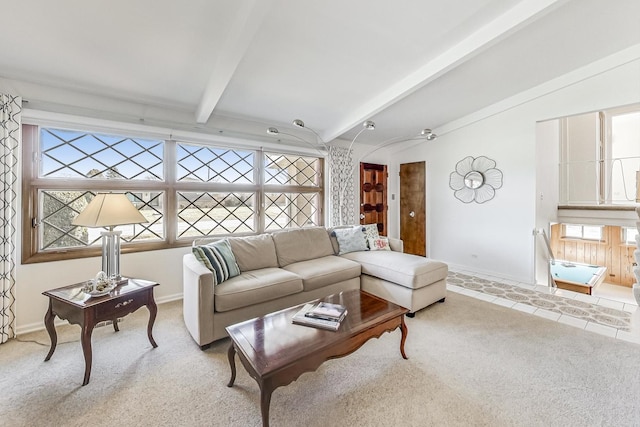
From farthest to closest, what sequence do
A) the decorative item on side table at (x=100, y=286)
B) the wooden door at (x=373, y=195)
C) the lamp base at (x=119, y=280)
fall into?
the wooden door at (x=373, y=195) → the lamp base at (x=119, y=280) → the decorative item on side table at (x=100, y=286)

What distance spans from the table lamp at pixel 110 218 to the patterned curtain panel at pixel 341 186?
2.97 metres

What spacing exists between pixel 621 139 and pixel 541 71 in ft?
13.8

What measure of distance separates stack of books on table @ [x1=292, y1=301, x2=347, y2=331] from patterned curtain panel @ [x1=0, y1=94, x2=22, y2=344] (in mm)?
2543

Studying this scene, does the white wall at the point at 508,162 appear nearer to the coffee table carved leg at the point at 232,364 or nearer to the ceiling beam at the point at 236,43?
the ceiling beam at the point at 236,43

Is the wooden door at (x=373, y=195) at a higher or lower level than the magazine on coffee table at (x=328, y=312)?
higher

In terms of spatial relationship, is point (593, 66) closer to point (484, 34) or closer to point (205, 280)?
point (484, 34)

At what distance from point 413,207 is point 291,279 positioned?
3612 millimetres

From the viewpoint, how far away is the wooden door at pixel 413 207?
5277mm

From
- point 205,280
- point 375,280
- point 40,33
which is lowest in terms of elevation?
point 375,280

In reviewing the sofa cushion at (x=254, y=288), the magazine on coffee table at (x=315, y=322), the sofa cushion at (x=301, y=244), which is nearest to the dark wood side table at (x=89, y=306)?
the sofa cushion at (x=254, y=288)

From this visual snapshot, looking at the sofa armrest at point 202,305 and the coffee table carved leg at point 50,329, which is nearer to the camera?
the coffee table carved leg at point 50,329

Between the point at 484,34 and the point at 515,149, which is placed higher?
the point at 484,34

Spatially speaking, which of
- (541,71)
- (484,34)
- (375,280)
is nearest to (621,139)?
(541,71)

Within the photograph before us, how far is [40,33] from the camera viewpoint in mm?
1974
